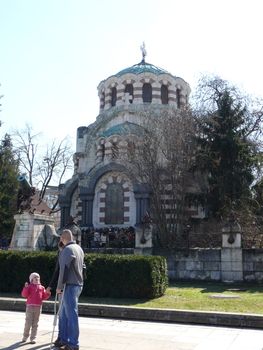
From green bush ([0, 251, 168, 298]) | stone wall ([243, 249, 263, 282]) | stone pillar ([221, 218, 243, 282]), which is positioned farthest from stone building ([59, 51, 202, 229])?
green bush ([0, 251, 168, 298])

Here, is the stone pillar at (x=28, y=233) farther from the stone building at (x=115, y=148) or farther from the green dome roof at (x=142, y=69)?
the green dome roof at (x=142, y=69)

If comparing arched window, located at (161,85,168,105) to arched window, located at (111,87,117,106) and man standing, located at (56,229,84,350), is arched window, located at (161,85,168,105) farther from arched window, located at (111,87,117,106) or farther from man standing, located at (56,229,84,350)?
man standing, located at (56,229,84,350)

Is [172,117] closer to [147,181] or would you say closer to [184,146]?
[184,146]

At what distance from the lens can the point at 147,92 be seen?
35.2m

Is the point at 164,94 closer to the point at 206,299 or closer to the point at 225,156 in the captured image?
the point at 225,156

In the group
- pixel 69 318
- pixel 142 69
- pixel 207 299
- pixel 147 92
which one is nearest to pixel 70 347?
pixel 69 318

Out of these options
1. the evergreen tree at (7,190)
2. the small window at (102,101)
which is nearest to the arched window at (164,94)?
the small window at (102,101)

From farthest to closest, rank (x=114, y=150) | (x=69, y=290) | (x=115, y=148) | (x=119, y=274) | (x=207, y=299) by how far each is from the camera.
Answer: (x=115, y=148)
(x=114, y=150)
(x=119, y=274)
(x=207, y=299)
(x=69, y=290)

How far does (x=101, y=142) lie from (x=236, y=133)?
35.8 ft

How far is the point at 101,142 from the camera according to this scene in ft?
106

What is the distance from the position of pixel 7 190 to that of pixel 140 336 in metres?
30.4

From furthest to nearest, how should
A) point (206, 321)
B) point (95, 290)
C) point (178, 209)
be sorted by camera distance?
point (178, 209)
point (95, 290)
point (206, 321)

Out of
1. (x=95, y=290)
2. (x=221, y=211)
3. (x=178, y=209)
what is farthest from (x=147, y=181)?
(x=95, y=290)

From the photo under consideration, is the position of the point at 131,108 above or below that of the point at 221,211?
above
